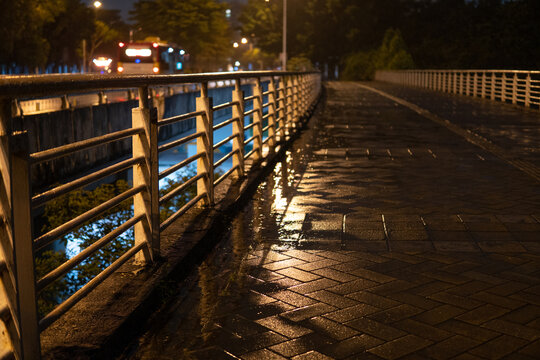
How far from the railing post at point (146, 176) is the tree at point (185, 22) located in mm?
96504

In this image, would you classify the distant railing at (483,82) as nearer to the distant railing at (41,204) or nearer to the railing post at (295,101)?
the railing post at (295,101)

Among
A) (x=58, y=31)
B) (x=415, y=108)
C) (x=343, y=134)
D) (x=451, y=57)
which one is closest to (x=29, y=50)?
(x=58, y=31)

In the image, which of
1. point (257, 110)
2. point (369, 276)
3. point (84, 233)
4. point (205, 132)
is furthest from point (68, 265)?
point (84, 233)

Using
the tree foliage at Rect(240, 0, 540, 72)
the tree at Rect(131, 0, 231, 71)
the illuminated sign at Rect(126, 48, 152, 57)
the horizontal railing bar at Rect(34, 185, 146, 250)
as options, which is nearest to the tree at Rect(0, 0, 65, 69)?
the illuminated sign at Rect(126, 48, 152, 57)

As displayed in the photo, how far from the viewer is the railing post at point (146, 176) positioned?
4.73 m

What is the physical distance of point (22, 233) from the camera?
2.97 m

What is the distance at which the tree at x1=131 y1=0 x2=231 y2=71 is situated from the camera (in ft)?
339

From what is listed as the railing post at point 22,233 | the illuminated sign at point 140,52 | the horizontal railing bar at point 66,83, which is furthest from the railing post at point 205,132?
the illuminated sign at point 140,52

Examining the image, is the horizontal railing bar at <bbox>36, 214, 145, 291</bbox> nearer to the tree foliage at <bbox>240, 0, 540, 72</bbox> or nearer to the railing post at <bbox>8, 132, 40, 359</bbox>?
the railing post at <bbox>8, 132, 40, 359</bbox>

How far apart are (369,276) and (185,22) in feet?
335

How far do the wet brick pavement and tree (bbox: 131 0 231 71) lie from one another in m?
93.6

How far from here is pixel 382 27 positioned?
87.8m

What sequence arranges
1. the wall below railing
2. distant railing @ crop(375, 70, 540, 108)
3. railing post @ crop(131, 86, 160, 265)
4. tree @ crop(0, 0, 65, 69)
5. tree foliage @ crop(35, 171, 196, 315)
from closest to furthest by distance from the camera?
1. railing post @ crop(131, 86, 160, 265)
2. tree foliage @ crop(35, 171, 196, 315)
3. the wall below railing
4. distant railing @ crop(375, 70, 540, 108)
5. tree @ crop(0, 0, 65, 69)

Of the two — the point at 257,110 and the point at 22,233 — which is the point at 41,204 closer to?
the point at 22,233
